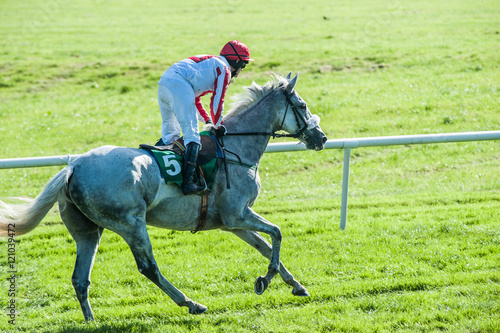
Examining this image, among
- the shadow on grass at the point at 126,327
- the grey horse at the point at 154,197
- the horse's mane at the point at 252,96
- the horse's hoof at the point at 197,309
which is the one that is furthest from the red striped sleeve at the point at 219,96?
the shadow on grass at the point at 126,327

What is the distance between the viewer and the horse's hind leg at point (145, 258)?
16.0 ft

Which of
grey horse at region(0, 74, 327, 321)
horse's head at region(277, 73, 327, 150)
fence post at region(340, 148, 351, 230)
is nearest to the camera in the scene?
grey horse at region(0, 74, 327, 321)

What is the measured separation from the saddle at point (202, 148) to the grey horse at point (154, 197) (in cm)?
17

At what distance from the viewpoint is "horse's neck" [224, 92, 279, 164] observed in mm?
5648

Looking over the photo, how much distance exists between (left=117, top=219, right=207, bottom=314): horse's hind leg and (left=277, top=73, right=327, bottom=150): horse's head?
Answer: 6.54ft

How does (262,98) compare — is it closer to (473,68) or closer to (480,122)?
(480,122)

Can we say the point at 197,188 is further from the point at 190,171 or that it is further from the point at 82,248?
the point at 82,248

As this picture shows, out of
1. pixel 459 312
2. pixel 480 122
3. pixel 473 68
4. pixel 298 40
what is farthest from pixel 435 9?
pixel 459 312

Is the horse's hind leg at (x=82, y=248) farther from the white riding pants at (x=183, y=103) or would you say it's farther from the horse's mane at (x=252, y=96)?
the horse's mane at (x=252, y=96)

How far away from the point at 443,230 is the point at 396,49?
15.6 m

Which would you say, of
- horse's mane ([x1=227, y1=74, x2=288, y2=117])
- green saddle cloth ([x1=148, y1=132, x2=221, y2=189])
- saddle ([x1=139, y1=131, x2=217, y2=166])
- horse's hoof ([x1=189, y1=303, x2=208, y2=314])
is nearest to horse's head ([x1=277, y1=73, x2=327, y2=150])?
horse's mane ([x1=227, y1=74, x2=288, y2=117])

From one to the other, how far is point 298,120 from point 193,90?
1.25m

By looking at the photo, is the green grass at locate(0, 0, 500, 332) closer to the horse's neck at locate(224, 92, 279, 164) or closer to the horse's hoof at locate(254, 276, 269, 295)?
the horse's hoof at locate(254, 276, 269, 295)

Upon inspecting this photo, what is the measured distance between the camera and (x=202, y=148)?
5.35 metres
